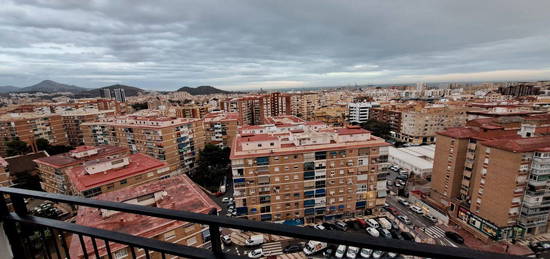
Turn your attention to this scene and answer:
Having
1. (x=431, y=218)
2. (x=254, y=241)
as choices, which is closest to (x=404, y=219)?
(x=431, y=218)

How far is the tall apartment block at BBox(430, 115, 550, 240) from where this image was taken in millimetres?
11258

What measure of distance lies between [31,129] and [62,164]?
17.4 meters

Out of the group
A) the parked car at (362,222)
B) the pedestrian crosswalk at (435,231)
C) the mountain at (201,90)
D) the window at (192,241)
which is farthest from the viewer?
the mountain at (201,90)

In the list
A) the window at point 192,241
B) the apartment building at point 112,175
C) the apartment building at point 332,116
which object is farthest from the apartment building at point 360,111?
the window at point 192,241

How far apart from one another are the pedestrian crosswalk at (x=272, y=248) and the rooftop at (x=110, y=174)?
7.19 metres

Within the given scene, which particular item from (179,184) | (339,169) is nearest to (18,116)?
(179,184)

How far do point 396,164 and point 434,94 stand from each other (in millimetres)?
69406

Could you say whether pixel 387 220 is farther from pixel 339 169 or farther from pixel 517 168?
pixel 517 168

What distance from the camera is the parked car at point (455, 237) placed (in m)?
12.5

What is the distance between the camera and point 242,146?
43.2ft

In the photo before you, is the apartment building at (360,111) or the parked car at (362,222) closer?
the parked car at (362,222)

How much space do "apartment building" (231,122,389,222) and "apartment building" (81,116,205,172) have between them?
28.6 ft

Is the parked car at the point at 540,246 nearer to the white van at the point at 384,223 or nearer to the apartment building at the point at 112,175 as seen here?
the white van at the point at 384,223

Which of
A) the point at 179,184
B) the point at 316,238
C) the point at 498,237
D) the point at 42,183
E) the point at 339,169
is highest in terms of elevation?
the point at 316,238
